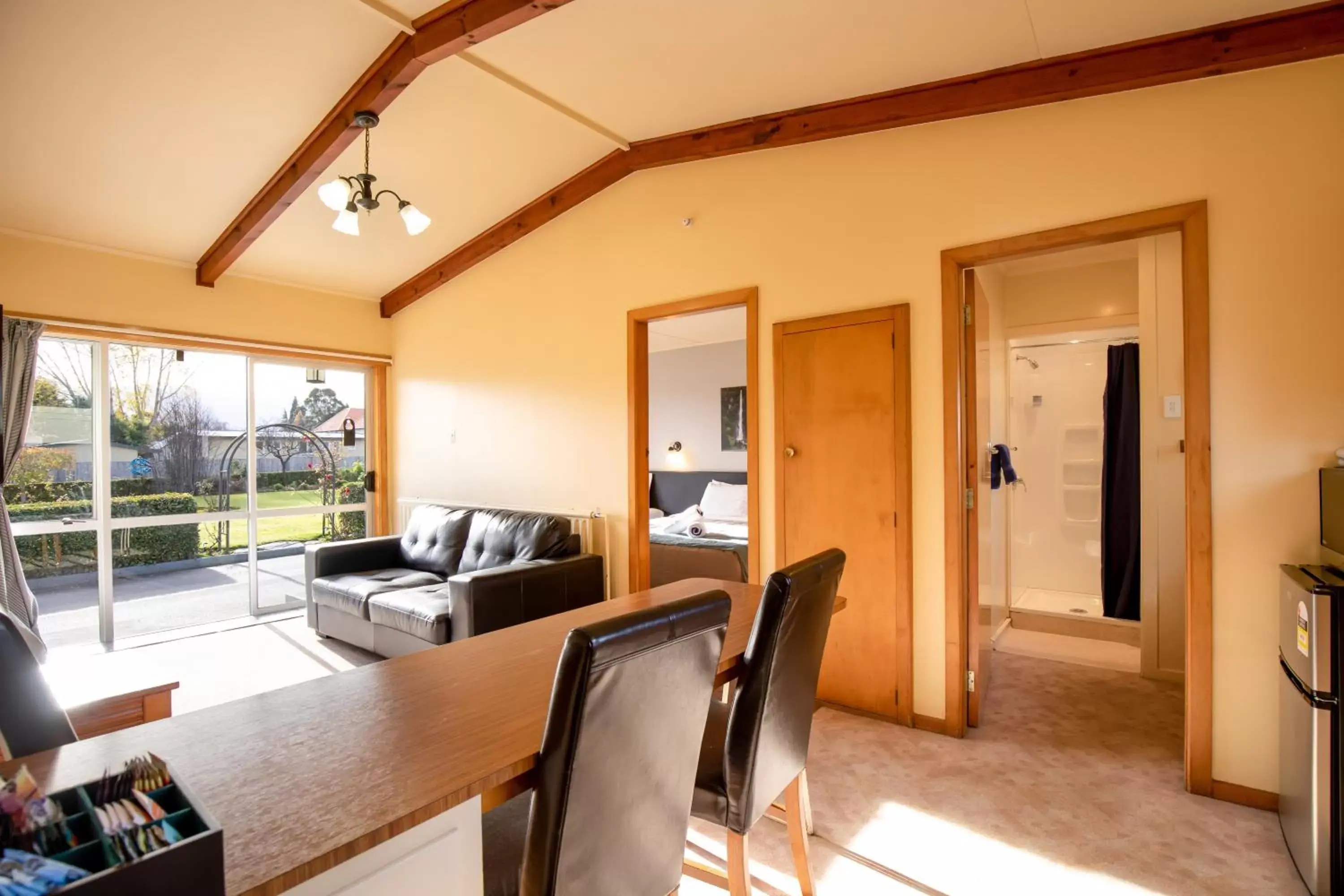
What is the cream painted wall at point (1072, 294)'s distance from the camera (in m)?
4.51

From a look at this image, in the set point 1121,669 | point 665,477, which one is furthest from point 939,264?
point 665,477

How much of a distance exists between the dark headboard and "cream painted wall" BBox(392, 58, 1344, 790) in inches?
86.8

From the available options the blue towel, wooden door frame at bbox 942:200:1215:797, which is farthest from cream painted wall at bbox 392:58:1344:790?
the blue towel

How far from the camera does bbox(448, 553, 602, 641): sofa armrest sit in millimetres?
3271

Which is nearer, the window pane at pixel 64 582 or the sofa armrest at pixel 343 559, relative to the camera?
the window pane at pixel 64 582

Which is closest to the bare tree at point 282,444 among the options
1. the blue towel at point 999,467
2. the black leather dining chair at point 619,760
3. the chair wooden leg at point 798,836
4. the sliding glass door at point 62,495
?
the sliding glass door at point 62,495

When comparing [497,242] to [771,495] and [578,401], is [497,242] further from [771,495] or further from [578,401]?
[771,495]

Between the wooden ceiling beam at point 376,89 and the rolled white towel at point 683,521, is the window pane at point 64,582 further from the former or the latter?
the rolled white towel at point 683,521

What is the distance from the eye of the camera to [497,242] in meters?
4.69

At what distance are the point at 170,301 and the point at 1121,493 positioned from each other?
6885 mm

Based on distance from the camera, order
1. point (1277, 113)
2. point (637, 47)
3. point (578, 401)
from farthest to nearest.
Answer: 1. point (578, 401)
2. point (637, 47)
3. point (1277, 113)

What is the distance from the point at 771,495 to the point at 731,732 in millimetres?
1949

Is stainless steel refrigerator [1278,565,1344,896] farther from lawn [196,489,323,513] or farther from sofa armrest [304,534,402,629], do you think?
lawn [196,489,323,513]

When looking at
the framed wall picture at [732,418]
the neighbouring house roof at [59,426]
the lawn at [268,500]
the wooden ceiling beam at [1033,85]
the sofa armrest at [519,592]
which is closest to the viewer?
the wooden ceiling beam at [1033,85]
